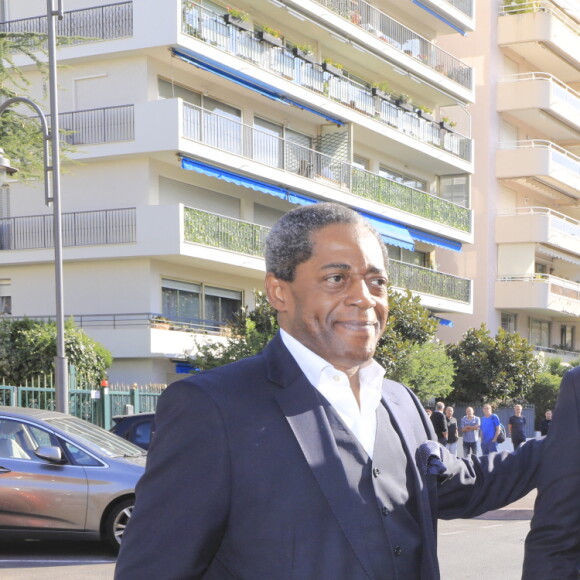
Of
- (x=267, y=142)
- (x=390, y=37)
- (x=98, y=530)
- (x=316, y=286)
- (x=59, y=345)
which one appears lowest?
(x=98, y=530)

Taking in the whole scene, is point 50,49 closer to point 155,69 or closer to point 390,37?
point 155,69

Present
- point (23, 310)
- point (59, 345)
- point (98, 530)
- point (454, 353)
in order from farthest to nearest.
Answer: point (454, 353) → point (23, 310) → point (59, 345) → point (98, 530)

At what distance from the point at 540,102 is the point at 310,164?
13819 mm

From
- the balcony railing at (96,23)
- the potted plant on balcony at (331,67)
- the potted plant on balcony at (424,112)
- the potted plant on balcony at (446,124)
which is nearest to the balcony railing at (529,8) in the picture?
the potted plant on balcony at (446,124)

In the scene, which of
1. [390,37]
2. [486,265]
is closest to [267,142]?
[390,37]

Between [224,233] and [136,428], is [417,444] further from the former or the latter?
[224,233]

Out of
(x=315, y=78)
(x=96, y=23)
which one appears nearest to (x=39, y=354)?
(x=96, y=23)

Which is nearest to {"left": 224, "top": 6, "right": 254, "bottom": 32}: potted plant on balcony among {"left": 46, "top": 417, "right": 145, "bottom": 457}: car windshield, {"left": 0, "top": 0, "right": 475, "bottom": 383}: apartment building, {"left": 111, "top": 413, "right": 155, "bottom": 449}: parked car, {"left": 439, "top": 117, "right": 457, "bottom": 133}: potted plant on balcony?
{"left": 0, "top": 0, "right": 475, "bottom": 383}: apartment building

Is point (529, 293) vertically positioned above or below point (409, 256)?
below

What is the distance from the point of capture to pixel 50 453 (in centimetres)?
996

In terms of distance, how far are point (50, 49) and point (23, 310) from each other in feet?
33.4

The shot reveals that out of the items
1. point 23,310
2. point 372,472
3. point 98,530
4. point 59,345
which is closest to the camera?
point 372,472

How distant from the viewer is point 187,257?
81.5 feet

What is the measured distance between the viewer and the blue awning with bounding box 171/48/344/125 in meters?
24.7
